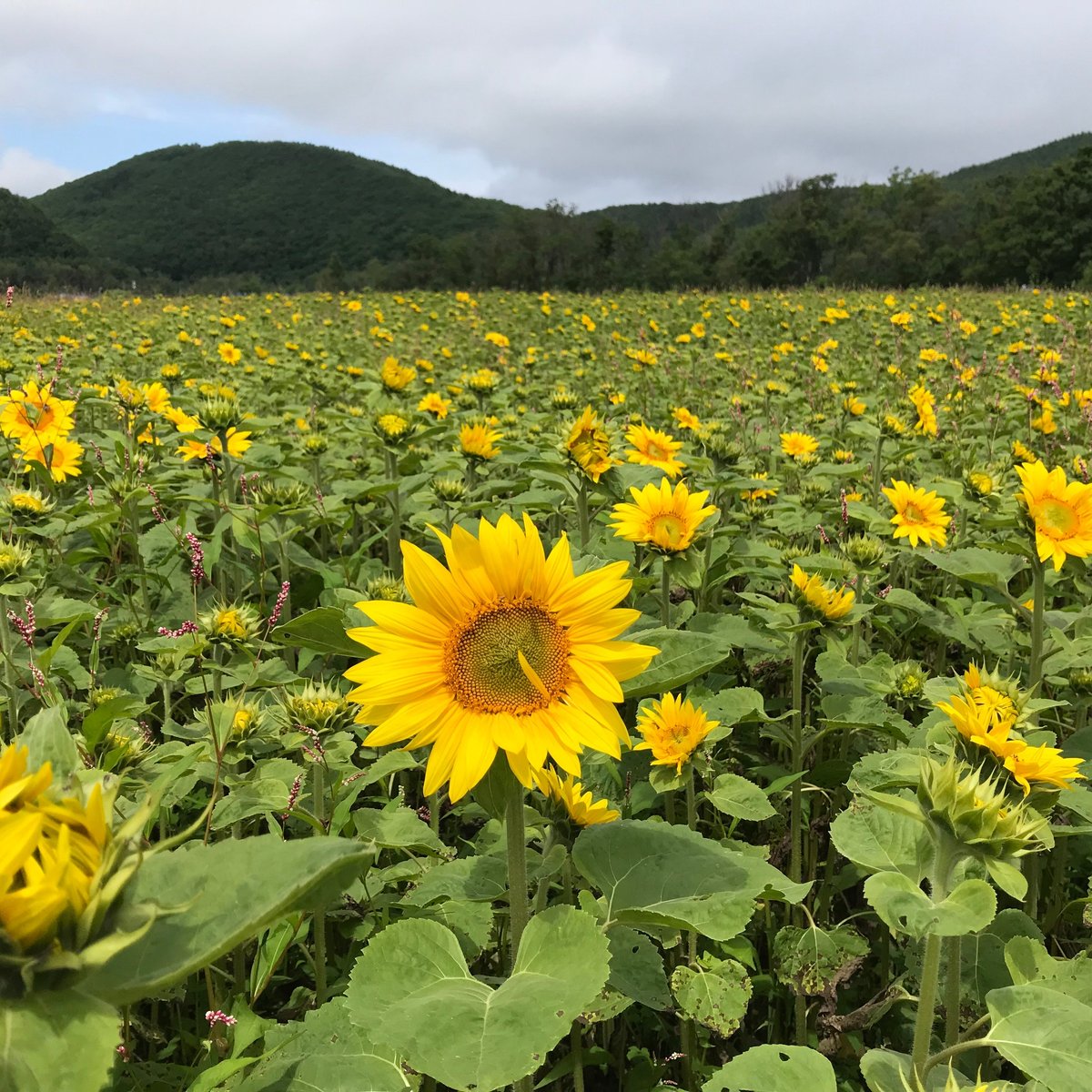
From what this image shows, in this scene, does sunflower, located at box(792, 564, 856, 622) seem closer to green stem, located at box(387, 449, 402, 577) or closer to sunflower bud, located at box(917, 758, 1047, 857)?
sunflower bud, located at box(917, 758, 1047, 857)

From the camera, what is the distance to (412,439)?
3529 mm

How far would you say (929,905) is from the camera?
111 cm

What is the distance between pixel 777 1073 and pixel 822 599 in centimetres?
132

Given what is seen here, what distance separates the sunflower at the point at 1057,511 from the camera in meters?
2.29

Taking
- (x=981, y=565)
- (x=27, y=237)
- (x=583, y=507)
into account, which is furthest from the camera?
(x=27, y=237)

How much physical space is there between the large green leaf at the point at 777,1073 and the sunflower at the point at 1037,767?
23.6 inches

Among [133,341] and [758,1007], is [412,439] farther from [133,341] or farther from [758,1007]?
[133,341]

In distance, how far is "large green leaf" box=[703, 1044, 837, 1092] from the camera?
3.40 feet

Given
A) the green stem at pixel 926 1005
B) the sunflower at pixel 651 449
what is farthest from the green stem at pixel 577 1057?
the sunflower at pixel 651 449

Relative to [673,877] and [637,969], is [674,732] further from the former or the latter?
[673,877]

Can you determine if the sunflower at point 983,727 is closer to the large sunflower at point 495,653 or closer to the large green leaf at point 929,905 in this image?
the large green leaf at point 929,905

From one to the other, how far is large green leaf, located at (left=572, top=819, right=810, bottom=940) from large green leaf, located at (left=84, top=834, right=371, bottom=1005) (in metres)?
0.56

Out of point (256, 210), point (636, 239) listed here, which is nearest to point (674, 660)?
point (636, 239)

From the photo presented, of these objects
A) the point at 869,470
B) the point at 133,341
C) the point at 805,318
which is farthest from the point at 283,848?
the point at 805,318
